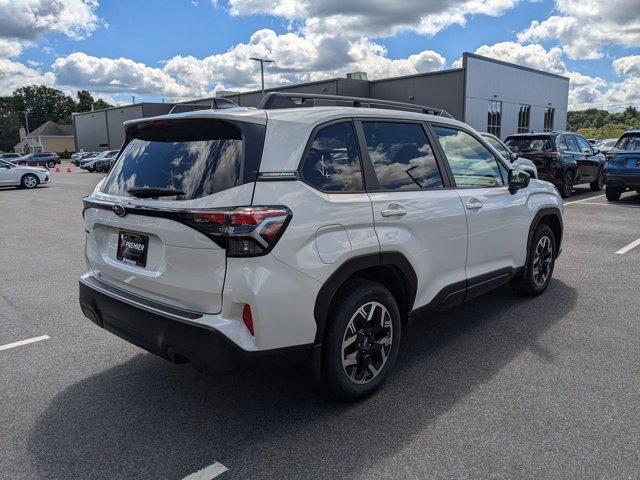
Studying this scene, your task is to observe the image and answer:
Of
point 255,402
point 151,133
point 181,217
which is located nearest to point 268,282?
point 181,217

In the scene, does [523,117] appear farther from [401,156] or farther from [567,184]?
[401,156]

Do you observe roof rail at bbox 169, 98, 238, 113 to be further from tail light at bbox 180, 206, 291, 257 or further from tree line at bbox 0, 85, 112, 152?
tree line at bbox 0, 85, 112, 152

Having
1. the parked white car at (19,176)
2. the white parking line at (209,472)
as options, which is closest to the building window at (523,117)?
the parked white car at (19,176)

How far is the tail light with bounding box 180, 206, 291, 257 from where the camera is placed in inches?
105

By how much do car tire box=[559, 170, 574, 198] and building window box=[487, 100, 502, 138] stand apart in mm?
23854

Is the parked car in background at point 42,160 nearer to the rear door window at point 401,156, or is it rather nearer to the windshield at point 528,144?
the windshield at point 528,144

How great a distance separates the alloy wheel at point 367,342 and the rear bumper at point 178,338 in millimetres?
356

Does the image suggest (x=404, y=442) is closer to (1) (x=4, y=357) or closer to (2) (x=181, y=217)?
(2) (x=181, y=217)

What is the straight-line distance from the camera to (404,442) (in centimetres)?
290

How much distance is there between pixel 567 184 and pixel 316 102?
12.3m

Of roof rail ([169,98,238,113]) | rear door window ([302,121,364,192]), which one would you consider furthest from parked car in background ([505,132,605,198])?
rear door window ([302,121,364,192])

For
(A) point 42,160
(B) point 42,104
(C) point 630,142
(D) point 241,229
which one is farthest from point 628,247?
(B) point 42,104

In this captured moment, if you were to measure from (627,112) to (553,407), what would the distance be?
122397mm

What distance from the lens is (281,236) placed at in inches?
108
